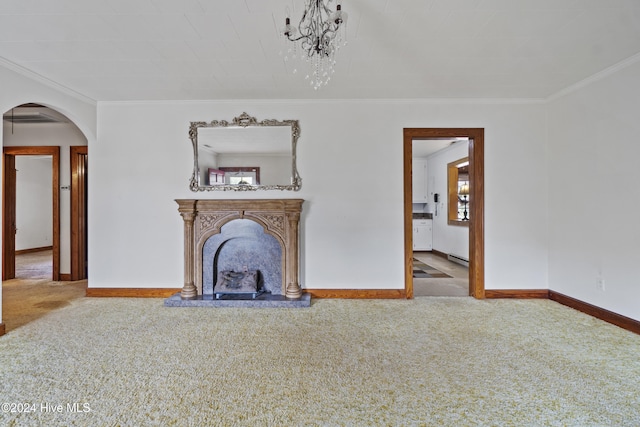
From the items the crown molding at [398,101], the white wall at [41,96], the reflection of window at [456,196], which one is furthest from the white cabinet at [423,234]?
the white wall at [41,96]

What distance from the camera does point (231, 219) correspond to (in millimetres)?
3484

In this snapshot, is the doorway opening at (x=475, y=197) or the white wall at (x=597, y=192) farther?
the doorway opening at (x=475, y=197)

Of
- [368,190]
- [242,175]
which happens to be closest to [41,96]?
[242,175]

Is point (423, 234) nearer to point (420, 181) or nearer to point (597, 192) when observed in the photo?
point (420, 181)

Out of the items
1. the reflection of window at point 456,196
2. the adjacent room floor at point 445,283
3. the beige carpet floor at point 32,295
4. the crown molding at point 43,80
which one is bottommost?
the beige carpet floor at point 32,295

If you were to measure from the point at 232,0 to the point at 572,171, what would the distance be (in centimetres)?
361

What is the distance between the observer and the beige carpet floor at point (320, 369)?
5.11 feet

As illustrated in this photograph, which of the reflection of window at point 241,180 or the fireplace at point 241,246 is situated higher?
the reflection of window at point 241,180

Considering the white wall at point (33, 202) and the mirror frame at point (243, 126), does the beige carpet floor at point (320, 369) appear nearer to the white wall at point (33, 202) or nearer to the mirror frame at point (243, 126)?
the mirror frame at point (243, 126)

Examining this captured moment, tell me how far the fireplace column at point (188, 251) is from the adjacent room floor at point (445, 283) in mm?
2687

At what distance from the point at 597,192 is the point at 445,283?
2.08 m

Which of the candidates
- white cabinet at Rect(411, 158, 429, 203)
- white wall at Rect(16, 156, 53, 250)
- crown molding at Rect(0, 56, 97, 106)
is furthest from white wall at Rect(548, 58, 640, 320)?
white wall at Rect(16, 156, 53, 250)

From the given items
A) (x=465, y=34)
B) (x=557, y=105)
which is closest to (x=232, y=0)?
(x=465, y=34)

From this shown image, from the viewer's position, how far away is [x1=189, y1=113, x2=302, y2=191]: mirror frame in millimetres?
3598
